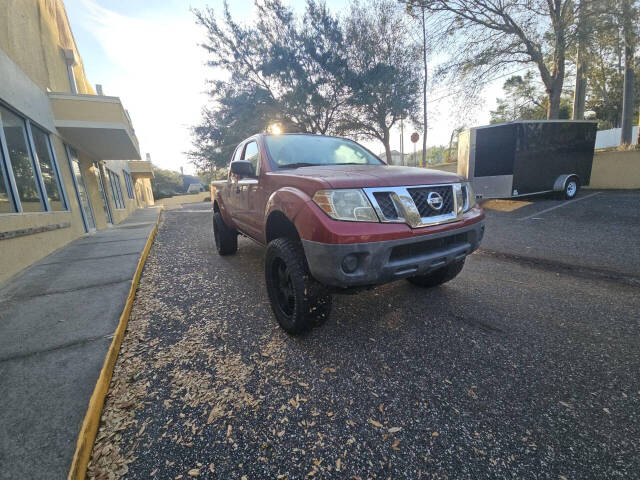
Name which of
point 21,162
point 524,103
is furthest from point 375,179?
point 524,103

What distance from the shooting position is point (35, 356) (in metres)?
2.09

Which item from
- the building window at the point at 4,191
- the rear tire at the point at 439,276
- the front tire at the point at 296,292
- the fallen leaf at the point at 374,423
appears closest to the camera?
the fallen leaf at the point at 374,423

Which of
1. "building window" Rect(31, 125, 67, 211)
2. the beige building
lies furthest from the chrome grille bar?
"building window" Rect(31, 125, 67, 211)

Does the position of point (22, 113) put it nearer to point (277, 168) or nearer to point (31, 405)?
point (277, 168)

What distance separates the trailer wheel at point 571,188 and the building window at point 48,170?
42.8ft

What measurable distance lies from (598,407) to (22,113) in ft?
28.2

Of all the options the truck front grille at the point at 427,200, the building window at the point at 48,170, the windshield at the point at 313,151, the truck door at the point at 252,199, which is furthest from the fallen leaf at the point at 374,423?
the building window at the point at 48,170

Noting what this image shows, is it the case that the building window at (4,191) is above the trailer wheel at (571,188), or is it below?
above

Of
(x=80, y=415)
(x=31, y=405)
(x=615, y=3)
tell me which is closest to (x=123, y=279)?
(x=31, y=405)

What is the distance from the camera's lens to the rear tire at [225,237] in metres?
4.78

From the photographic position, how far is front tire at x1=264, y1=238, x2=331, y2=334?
6.79 ft

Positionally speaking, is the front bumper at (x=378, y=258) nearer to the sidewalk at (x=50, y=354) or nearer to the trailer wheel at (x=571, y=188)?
the sidewalk at (x=50, y=354)

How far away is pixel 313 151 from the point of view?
10.4ft

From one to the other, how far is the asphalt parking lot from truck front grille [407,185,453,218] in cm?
99
